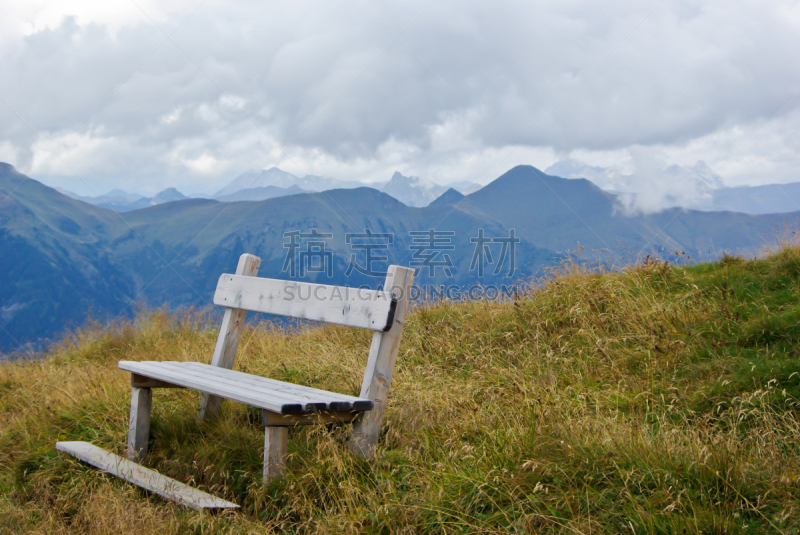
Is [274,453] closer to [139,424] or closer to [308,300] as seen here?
[308,300]

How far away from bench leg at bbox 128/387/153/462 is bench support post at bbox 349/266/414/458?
1.53m

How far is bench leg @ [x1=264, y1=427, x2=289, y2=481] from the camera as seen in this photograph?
2.76 meters

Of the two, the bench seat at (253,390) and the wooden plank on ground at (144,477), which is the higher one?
the bench seat at (253,390)

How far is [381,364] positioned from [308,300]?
2.22 feet

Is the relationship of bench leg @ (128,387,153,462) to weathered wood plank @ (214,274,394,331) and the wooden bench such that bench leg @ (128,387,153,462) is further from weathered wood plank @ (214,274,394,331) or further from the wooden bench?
weathered wood plank @ (214,274,394,331)

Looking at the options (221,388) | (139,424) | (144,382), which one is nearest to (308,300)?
(221,388)

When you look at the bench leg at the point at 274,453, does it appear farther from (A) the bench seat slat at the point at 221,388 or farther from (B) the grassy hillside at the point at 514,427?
(A) the bench seat slat at the point at 221,388

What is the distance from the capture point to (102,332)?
23.9ft

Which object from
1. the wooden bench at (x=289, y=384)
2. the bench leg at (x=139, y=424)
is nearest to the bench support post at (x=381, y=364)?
the wooden bench at (x=289, y=384)

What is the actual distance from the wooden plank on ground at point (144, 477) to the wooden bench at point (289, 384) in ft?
0.61

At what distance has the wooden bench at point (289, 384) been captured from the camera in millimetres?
2773

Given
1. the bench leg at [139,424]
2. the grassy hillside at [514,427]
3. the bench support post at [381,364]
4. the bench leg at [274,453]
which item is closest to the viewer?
the grassy hillside at [514,427]

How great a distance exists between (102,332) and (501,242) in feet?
18.0

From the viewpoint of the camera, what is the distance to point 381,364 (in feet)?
10.1
